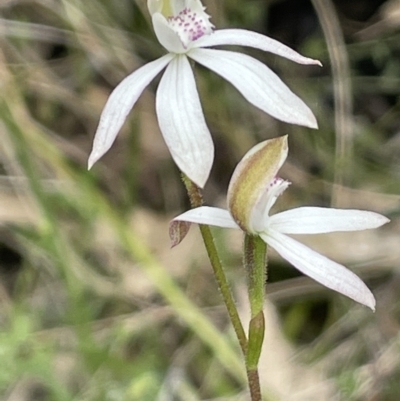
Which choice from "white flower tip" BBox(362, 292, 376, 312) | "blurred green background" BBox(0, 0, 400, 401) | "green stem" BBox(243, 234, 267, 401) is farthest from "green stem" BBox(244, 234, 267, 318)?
"blurred green background" BBox(0, 0, 400, 401)

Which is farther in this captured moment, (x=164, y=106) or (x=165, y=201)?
(x=165, y=201)

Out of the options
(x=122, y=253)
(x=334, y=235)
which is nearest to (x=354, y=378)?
(x=334, y=235)

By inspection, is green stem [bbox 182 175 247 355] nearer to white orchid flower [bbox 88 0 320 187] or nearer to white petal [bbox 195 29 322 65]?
white orchid flower [bbox 88 0 320 187]

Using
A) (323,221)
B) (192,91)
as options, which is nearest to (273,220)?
(323,221)

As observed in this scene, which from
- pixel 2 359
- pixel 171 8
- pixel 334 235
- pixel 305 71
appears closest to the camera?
pixel 171 8

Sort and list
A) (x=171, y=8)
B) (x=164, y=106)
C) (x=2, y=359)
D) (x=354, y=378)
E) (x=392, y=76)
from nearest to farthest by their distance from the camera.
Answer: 1. (x=164, y=106)
2. (x=171, y=8)
3. (x=2, y=359)
4. (x=354, y=378)
5. (x=392, y=76)

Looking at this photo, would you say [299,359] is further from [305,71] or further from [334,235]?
[305,71]

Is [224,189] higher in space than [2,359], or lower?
higher
